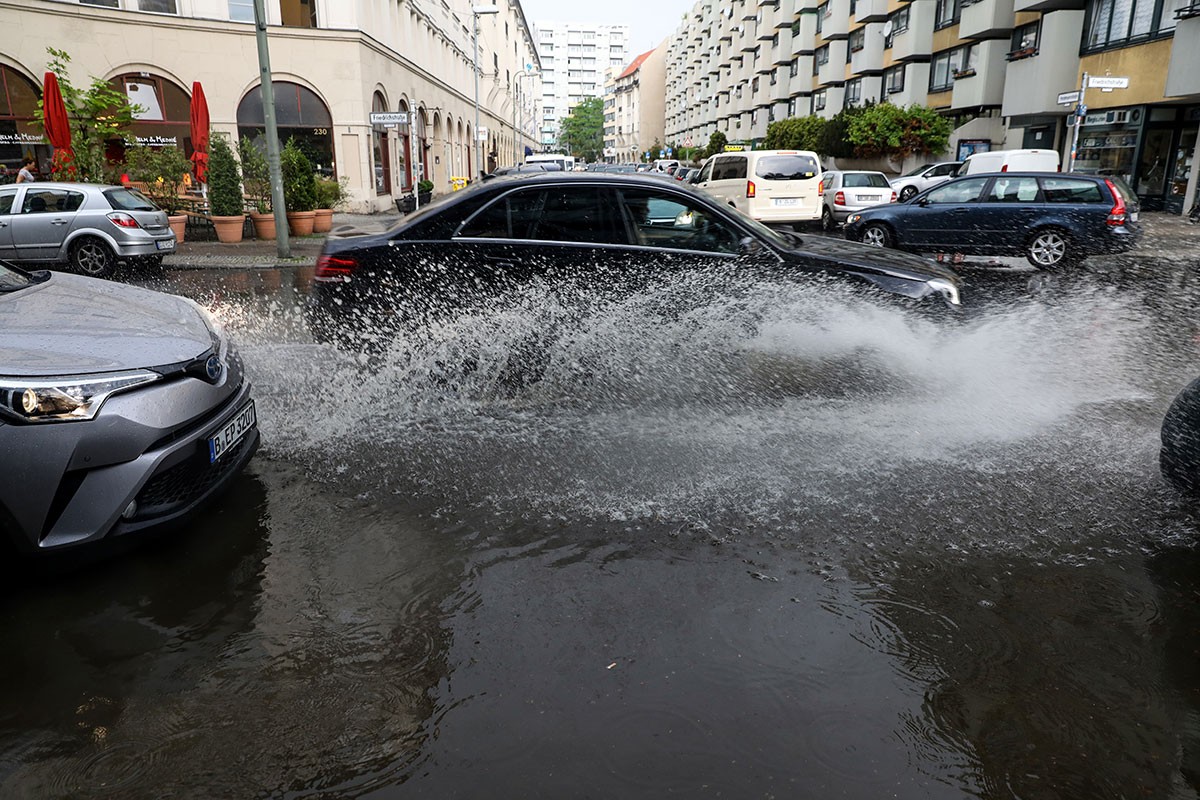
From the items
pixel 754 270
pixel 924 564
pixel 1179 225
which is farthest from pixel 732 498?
pixel 1179 225

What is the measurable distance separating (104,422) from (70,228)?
42.1 ft

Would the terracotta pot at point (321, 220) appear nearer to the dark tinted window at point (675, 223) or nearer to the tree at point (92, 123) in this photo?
the tree at point (92, 123)

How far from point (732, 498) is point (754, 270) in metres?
2.16

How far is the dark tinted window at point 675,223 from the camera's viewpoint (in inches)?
229

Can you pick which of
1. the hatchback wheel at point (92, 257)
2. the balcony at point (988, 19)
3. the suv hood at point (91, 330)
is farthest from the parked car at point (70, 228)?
the balcony at point (988, 19)

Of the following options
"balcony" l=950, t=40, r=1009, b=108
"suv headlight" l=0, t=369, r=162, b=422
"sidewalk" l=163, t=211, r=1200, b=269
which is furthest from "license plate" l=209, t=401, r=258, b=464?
"balcony" l=950, t=40, r=1009, b=108

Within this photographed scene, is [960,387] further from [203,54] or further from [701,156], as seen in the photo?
[701,156]

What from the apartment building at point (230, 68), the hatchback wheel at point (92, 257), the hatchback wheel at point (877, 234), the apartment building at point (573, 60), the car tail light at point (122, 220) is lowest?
the hatchback wheel at point (92, 257)

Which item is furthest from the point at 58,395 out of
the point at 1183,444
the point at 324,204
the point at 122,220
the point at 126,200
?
the point at 324,204

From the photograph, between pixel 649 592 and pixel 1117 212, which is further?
pixel 1117 212

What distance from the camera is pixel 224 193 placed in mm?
18219

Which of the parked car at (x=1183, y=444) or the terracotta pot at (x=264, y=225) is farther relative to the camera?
the terracotta pot at (x=264, y=225)

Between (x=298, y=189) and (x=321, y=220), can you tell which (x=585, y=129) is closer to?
(x=321, y=220)

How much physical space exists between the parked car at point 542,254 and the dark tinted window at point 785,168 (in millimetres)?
15344
